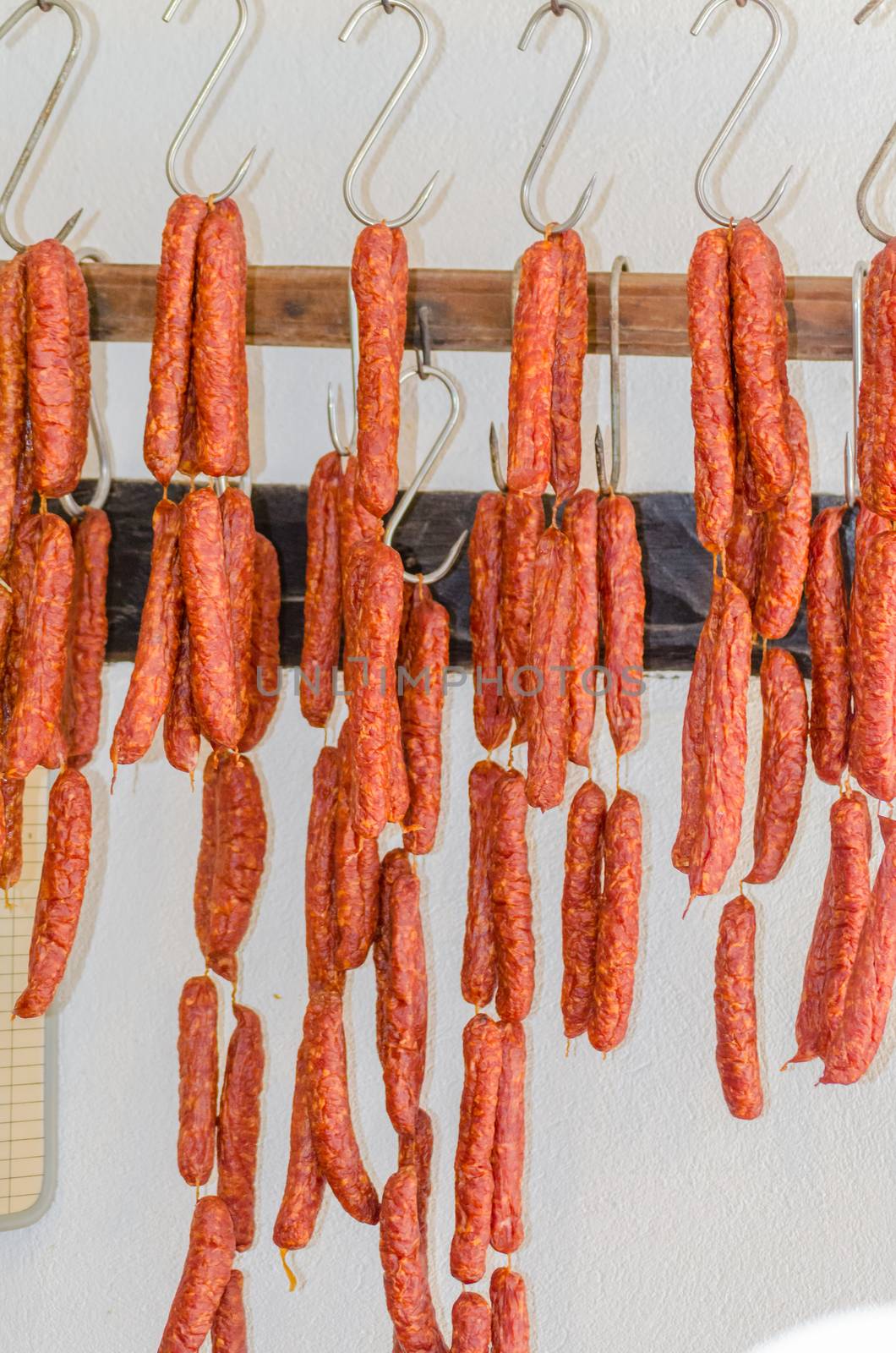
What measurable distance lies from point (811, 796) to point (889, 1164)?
60 cm

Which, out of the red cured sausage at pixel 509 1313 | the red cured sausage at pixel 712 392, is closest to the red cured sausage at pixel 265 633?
the red cured sausage at pixel 712 392

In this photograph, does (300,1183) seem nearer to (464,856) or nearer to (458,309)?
(464,856)

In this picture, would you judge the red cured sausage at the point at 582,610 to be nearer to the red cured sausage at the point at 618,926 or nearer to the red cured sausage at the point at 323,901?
the red cured sausage at the point at 618,926

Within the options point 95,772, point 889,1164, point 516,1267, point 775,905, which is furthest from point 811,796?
point 95,772

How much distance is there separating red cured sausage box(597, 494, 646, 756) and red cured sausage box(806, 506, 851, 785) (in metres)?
0.21

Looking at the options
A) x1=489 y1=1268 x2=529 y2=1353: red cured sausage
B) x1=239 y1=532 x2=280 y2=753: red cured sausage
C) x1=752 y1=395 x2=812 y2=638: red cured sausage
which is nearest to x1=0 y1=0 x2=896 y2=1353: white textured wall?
x1=239 y1=532 x2=280 y2=753: red cured sausage

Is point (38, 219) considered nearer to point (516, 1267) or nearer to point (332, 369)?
point (332, 369)

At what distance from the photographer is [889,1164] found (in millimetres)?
2020

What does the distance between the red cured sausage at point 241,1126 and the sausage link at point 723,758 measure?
62 cm

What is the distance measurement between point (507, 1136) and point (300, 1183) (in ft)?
0.86

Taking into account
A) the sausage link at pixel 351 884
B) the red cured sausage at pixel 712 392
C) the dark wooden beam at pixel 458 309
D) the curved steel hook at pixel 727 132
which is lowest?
the sausage link at pixel 351 884

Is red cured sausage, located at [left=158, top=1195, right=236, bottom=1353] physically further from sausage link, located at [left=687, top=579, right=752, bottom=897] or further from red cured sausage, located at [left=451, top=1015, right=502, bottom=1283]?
sausage link, located at [left=687, top=579, right=752, bottom=897]

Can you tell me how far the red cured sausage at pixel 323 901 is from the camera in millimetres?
1561

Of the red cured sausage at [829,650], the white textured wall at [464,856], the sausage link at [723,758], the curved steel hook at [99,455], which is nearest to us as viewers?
the sausage link at [723,758]
